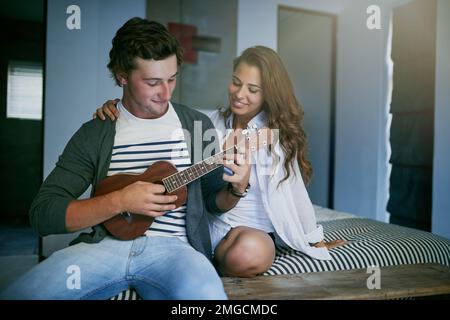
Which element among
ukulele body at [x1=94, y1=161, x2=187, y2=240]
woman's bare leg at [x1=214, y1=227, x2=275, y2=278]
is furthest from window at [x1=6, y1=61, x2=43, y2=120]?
woman's bare leg at [x1=214, y1=227, x2=275, y2=278]

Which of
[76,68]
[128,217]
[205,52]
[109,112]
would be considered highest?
[205,52]

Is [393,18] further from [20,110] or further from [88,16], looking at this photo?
[20,110]

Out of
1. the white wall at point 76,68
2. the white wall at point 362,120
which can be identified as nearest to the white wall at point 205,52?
the white wall at point 76,68

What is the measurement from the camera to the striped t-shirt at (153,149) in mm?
1000

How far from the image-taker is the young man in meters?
0.81

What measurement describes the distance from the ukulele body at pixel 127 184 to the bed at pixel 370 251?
15.1 inches

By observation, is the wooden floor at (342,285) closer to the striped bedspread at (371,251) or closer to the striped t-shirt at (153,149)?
the striped bedspread at (371,251)

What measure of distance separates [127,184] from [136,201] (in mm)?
101

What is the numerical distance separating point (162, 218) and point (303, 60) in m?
1.18

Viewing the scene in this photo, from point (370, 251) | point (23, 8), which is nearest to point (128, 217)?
point (370, 251)

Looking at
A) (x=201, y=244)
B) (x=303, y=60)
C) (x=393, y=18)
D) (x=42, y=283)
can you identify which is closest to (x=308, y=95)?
(x=303, y=60)

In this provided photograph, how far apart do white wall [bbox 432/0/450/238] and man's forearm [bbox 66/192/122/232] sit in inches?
61.0

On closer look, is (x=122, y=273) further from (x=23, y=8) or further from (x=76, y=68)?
(x=23, y=8)

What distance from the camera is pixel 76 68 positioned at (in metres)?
1.85
